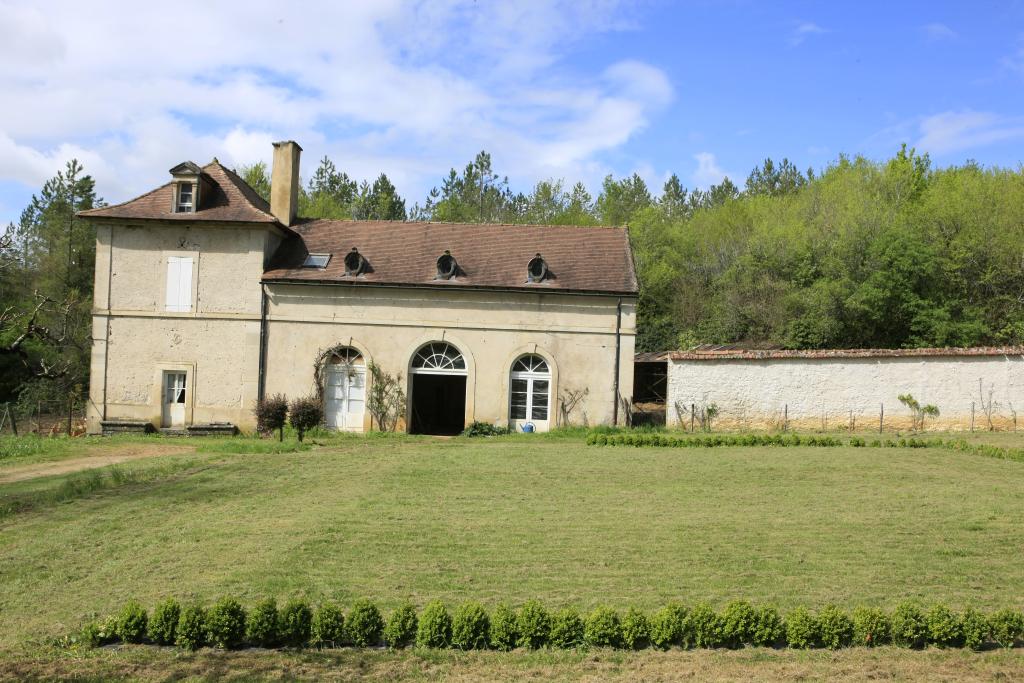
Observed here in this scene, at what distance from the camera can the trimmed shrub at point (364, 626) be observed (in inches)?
317

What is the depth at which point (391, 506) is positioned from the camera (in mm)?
12891

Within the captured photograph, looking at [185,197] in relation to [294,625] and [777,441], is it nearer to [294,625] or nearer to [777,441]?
[777,441]

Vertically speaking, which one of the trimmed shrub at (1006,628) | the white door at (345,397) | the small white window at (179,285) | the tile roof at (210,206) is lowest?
the trimmed shrub at (1006,628)

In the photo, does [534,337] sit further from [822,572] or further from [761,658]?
[761,658]

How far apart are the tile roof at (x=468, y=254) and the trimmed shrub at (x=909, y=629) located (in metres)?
16.3

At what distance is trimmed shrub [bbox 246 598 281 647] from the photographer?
8.06 metres

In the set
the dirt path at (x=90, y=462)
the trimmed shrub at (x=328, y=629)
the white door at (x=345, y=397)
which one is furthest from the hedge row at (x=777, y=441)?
the trimmed shrub at (x=328, y=629)

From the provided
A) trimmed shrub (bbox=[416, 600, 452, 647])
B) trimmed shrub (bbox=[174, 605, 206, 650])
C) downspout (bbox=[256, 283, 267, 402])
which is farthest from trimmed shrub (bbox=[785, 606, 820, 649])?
downspout (bbox=[256, 283, 267, 402])

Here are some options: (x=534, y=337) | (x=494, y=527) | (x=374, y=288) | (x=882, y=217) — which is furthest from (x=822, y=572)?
(x=882, y=217)

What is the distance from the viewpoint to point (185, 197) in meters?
24.9

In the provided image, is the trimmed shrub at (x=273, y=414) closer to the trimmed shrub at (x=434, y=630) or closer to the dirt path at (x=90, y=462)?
the dirt path at (x=90, y=462)

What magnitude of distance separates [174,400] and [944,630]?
2199 cm

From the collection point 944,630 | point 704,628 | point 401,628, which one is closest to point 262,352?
point 401,628

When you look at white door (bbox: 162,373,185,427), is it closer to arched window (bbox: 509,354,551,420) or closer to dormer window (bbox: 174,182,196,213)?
dormer window (bbox: 174,182,196,213)
